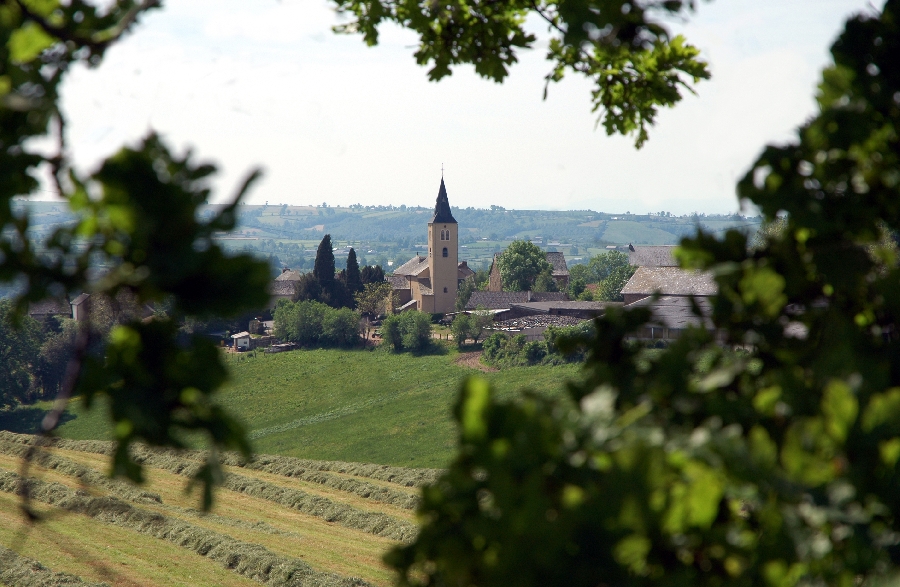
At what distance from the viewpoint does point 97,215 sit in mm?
1474

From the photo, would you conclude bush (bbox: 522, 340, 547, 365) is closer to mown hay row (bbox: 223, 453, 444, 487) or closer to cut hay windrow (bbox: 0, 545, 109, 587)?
mown hay row (bbox: 223, 453, 444, 487)

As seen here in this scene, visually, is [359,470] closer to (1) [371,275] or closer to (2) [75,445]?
(2) [75,445]

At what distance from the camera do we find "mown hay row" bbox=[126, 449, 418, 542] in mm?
17062

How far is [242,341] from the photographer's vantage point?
218 feet

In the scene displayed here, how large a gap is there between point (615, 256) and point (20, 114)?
99978mm

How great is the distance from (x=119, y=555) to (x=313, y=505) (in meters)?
6.35

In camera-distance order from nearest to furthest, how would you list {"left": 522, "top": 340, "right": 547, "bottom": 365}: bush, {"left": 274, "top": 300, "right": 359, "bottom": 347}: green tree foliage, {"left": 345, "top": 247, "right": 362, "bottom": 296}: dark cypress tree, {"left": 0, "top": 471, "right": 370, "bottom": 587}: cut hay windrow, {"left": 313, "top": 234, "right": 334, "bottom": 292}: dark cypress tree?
1. {"left": 0, "top": 471, "right": 370, "bottom": 587}: cut hay windrow
2. {"left": 522, "top": 340, "right": 547, "bottom": 365}: bush
3. {"left": 274, "top": 300, "right": 359, "bottom": 347}: green tree foliage
4. {"left": 313, "top": 234, "right": 334, "bottom": 292}: dark cypress tree
5. {"left": 345, "top": 247, "right": 362, "bottom": 296}: dark cypress tree

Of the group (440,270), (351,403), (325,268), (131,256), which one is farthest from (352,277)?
(131,256)

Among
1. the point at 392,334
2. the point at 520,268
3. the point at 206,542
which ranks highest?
the point at 520,268

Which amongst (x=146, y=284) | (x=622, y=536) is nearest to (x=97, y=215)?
(x=146, y=284)

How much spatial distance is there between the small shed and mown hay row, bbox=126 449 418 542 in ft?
140

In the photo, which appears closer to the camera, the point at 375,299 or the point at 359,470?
the point at 359,470

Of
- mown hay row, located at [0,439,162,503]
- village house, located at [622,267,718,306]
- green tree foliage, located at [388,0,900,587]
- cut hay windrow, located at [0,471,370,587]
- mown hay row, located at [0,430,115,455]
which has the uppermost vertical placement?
green tree foliage, located at [388,0,900,587]

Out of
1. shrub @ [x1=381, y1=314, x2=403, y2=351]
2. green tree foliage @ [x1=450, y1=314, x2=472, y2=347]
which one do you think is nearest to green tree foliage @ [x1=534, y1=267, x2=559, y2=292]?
green tree foliage @ [x1=450, y1=314, x2=472, y2=347]
